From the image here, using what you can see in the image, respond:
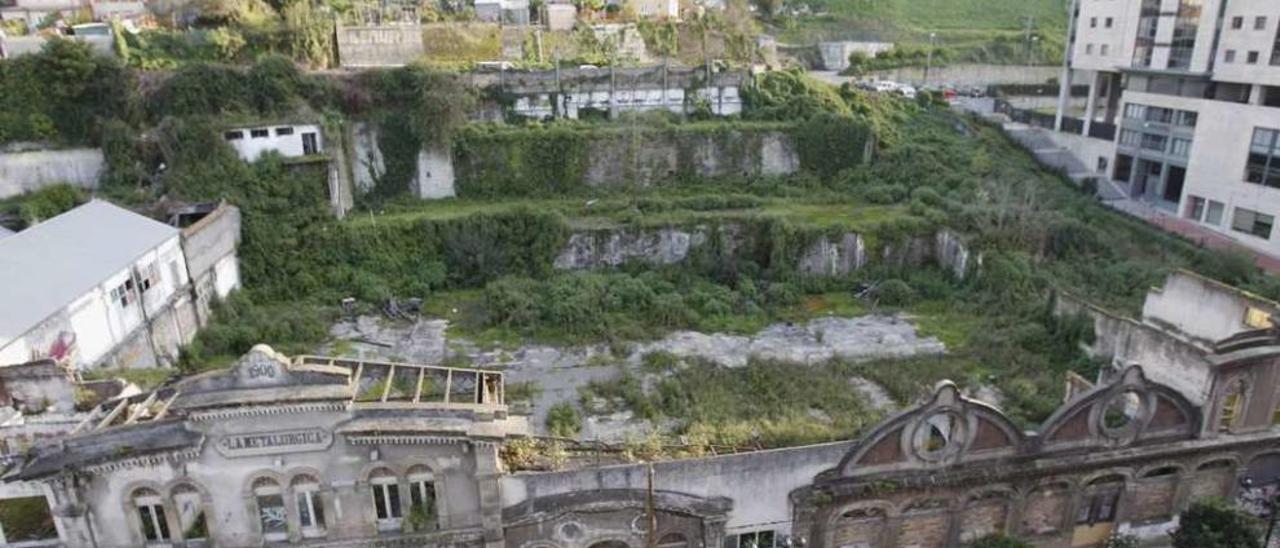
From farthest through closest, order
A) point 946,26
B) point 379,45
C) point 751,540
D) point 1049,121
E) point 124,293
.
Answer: point 946,26, point 1049,121, point 379,45, point 124,293, point 751,540

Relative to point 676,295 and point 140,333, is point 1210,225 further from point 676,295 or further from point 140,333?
point 140,333

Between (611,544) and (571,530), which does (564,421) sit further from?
(571,530)

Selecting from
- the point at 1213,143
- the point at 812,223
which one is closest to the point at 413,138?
the point at 812,223

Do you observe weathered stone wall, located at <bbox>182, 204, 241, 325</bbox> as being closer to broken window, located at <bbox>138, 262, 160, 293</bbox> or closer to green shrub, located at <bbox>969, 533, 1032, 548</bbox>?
broken window, located at <bbox>138, 262, 160, 293</bbox>

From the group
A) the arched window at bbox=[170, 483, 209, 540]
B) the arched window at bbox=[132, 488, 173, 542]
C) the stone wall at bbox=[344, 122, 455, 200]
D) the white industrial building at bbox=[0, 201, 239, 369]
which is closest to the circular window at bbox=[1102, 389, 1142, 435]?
the arched window at bbox=[170, 483, 209, 540]

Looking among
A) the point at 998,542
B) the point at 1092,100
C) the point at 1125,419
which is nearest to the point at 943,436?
the point at 998,542

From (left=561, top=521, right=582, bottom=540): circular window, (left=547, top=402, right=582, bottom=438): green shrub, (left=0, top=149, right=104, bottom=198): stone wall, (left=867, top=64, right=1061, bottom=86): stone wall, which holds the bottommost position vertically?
(left=547, top=402, right=582, bottom=438): green shrub

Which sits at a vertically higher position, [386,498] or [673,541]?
[386,498]

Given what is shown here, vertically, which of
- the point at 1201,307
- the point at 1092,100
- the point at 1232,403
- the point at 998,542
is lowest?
the point at 998,542
